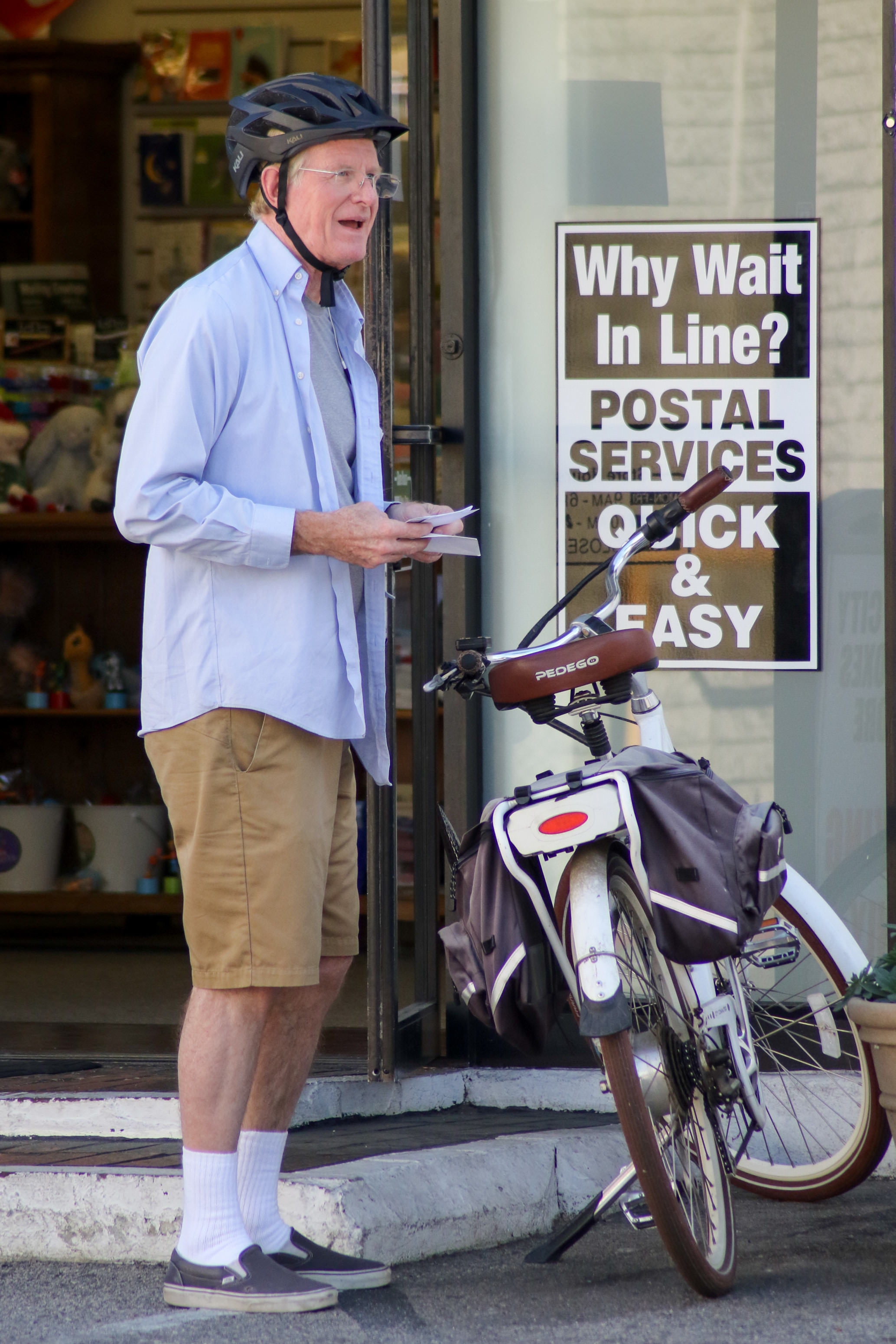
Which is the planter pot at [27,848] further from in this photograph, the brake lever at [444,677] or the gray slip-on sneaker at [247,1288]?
the brake lever at [444,677]

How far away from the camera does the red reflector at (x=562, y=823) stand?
8.75 feet

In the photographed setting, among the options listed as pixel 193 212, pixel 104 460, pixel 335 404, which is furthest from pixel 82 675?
pixel 335 404

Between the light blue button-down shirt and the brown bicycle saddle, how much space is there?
28 centimetres

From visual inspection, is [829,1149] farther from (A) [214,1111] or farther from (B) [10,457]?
(B) [10,457]

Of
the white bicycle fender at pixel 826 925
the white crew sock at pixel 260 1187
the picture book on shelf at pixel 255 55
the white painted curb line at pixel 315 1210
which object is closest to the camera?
the white crew sock at pixel 260 1187

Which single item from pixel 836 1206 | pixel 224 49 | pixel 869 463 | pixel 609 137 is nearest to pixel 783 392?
pixel 869 463

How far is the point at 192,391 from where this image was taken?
8.96ft

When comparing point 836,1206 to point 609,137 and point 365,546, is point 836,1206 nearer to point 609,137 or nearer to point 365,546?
point 365,546

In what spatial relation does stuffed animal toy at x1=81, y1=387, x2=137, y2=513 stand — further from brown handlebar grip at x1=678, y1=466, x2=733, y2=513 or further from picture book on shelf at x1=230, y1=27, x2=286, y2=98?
brown handlebar grip at x1=678, y1=466, x2=733, y2=513

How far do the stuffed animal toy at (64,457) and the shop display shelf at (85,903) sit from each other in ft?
4.74

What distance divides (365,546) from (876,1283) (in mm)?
1580

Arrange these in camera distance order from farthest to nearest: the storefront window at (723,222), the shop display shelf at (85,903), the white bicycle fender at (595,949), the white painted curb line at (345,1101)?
the shop display shelf at (85,903) < the storefront window at (723,222) < the white painted curb line at (345,1101) < the white bicycle fender at (595,949)

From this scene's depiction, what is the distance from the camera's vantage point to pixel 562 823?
2.68 m

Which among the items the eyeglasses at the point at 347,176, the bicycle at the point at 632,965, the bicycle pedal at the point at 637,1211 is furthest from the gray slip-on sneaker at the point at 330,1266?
the eyeglasses at the point at 347,176
